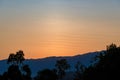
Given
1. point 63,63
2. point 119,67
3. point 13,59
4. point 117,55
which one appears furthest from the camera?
point 63,63

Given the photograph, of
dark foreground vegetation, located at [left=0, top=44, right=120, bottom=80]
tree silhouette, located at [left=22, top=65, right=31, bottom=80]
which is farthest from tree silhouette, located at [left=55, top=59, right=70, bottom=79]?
tree silhouette, located at [left=22, top=65, right=31, bottom=80]

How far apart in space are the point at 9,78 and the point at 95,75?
37090 millimetres

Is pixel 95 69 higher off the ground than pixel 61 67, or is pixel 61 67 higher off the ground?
pixel 61 67

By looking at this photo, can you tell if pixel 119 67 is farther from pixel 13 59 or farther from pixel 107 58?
pixel 13 59

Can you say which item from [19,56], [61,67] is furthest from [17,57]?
[61,67]

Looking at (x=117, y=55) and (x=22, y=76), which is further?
(x=22, y=76)

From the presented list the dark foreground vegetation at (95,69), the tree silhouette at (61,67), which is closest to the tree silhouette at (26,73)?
the dark foreground vegetation at (95,69)

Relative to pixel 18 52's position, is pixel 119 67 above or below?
below

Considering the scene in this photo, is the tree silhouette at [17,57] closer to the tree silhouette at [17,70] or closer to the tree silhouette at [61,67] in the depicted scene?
the tree silhouette at [17,70]

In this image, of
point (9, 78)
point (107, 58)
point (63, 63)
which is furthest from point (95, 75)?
point (63, 63)

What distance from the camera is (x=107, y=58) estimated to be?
3054 inches

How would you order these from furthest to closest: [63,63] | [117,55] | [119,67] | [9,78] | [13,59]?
[63,63] < [13,59] < [9,78] < [117,55] < [119,67]

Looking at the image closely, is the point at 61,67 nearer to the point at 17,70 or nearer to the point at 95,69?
the point at 17,70

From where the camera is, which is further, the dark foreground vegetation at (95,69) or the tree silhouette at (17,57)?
the tree silhouette at (17,57)
